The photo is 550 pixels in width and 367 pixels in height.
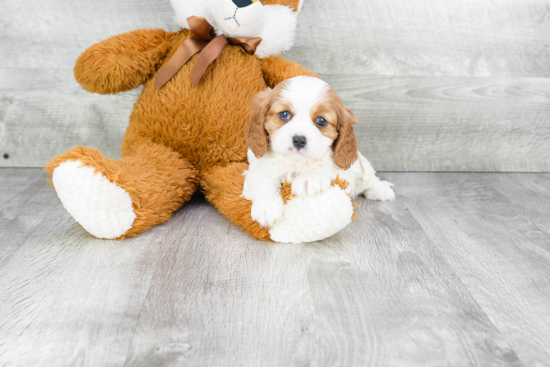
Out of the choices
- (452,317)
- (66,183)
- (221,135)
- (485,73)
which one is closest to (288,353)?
(452,317)

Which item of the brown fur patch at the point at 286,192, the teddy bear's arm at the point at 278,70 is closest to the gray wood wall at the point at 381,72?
the teddy bear's arm at the point at 278,70

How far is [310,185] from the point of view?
4.64ft

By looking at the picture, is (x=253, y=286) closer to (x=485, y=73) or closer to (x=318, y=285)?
(x=318, y=285)

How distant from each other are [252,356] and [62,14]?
5.67 ft

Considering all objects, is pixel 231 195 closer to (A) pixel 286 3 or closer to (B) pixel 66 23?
(A) pixel 286 3

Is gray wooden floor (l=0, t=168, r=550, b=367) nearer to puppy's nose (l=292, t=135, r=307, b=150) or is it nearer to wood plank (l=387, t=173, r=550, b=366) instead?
wood plank (l=387, t=173, r=550, b=366)

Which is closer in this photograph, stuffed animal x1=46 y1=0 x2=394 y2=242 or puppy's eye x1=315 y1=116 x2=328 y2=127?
puppy's eye x1=315 y1=116 x2=328 y2=127

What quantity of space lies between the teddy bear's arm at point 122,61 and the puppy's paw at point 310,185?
729 millimetres

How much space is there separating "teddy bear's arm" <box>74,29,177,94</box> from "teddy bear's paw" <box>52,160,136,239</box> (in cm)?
43

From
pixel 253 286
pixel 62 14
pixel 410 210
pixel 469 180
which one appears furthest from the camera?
pixel 469 180

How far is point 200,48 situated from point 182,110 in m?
0.23

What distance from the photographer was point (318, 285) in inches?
49.6

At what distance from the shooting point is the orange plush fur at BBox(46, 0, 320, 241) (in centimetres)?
164

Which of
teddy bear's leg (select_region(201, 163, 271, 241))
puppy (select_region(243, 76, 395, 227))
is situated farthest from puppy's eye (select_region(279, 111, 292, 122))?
teddy bear's leg (select_region(201, 163, 271, 241))
